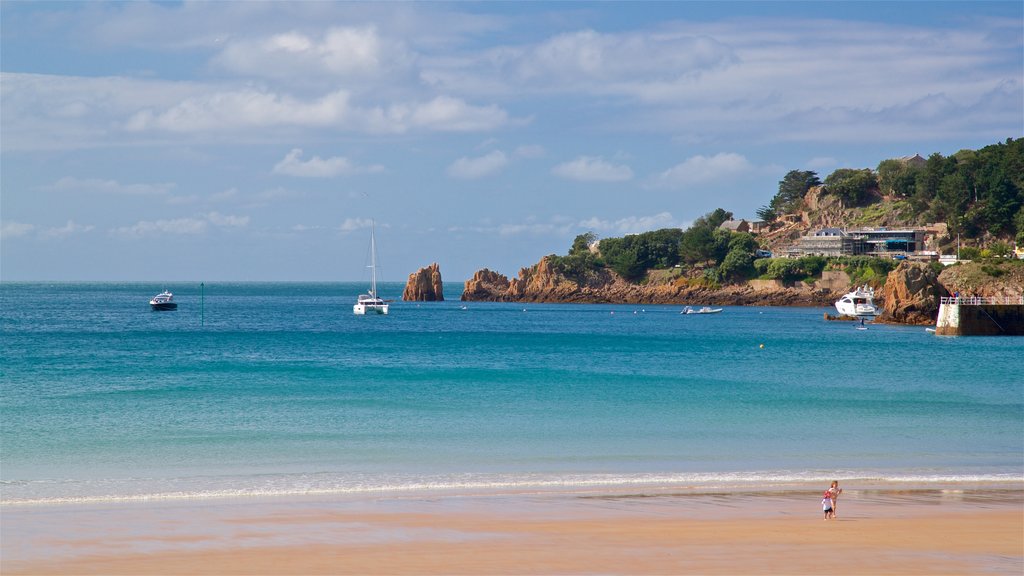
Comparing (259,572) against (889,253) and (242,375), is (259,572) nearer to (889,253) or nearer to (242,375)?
(242,375)

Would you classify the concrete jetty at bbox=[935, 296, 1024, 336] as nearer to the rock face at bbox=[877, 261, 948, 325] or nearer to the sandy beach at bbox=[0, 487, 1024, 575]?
Answer: the rock face at bbox=[877, 261, 948, 325]

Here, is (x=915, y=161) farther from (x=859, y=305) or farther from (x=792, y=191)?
(x=859, y=305)

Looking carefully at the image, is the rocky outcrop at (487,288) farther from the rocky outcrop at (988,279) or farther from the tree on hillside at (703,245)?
the rocky outcrop at (988,279)

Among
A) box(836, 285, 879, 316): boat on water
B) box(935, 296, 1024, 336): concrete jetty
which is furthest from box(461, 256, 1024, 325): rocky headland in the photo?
box(935, 296, 1024, 336): concrete jetty

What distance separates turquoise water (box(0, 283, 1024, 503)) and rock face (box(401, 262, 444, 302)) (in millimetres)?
97282

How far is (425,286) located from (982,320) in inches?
4058

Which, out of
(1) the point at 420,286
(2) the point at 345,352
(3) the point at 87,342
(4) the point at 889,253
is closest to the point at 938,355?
(2) the point at 345,352

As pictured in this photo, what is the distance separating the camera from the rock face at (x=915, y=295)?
8212cm

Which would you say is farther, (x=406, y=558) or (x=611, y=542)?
(x=611, y=542)

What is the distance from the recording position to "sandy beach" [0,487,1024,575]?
43.7 ft

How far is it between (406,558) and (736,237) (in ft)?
451

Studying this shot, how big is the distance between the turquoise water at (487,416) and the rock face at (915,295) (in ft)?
72.5

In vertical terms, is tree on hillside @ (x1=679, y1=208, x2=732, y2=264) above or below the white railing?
above

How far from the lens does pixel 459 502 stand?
17516 mm
